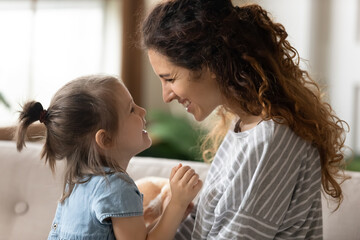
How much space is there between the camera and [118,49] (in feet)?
13.1

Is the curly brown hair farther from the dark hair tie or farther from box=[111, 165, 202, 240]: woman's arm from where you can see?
the dark hair tie

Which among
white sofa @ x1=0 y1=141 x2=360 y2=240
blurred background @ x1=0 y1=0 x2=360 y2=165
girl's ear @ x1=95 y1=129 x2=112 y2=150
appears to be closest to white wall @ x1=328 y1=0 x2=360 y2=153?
blurred background @ x1=0 y1=0 x2=360 y2=165

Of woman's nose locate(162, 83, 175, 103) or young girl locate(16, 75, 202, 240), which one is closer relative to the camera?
young girl locate(16, 75, 202, 240)

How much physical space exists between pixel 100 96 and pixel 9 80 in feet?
7.36

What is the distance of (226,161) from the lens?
1640 mm

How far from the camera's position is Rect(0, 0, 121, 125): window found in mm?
3559

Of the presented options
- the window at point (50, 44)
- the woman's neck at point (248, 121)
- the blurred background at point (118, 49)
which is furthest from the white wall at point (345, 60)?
the woman's neck at point (248, 121)

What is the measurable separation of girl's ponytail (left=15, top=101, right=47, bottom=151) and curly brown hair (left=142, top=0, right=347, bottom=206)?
34cm

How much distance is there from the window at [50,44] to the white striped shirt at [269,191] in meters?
2.21

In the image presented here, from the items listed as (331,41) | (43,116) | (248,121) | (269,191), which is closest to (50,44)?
(331,41)

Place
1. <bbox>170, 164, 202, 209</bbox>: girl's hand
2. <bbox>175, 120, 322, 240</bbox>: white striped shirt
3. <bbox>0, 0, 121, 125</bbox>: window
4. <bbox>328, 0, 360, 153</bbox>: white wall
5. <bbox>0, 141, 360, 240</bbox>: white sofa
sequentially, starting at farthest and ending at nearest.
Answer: <bbox>328, 0, 360, 153</bbox>: white wall, <bbox>0, 0, 121, 125</bbox>: window, <bbox>0, 141, 360, 240</bbox>: white sofa, <bbox>170, 164, 202, 209</bbox>: girl's hand, <bbox>175, 120, 322, 240</bbox>: white striped shirt

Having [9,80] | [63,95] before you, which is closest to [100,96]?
[63,95]

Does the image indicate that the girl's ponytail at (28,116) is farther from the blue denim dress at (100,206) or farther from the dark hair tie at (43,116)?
the blue denim dress at (100,206)

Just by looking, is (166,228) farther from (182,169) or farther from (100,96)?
(100,96)
